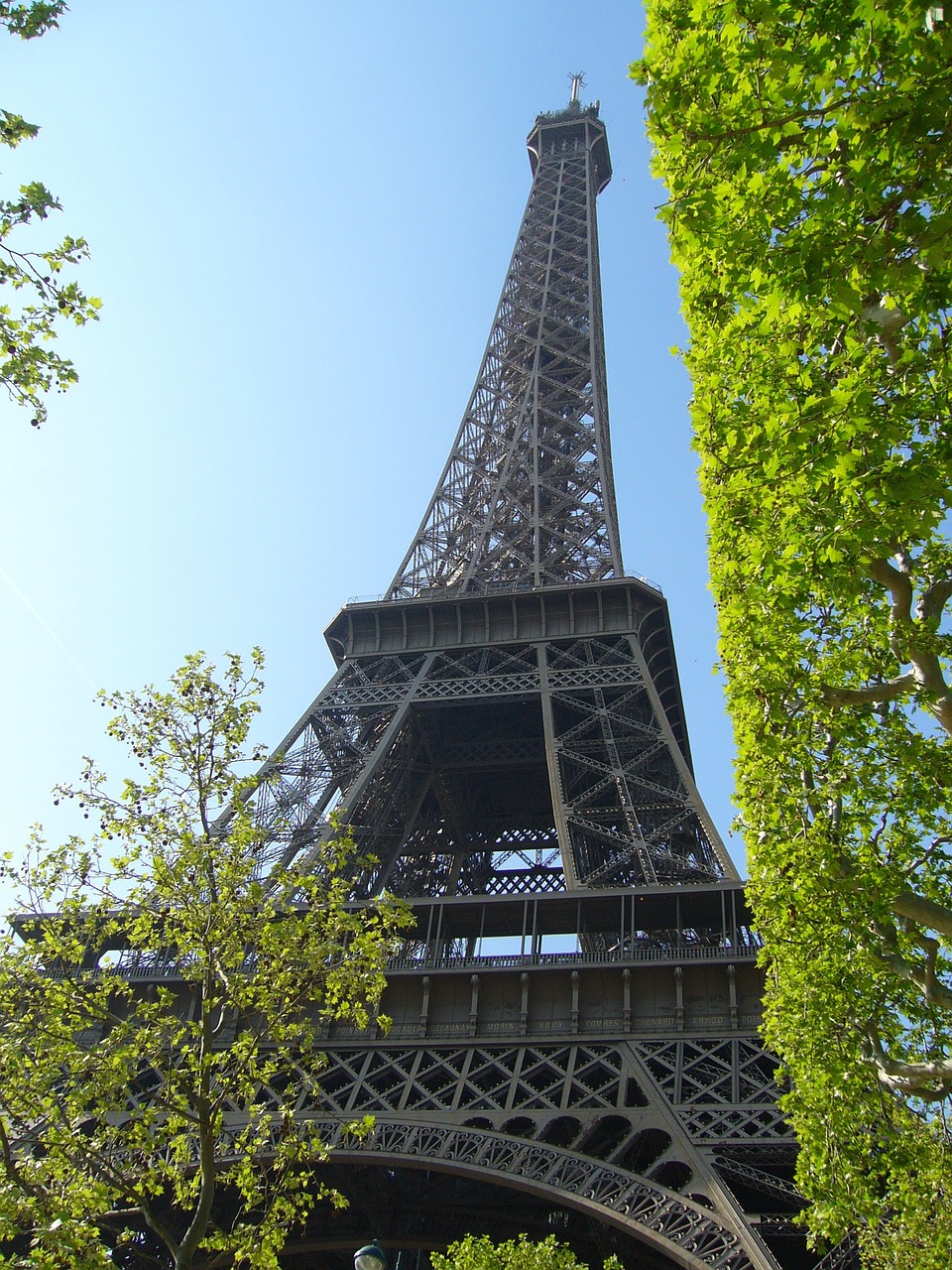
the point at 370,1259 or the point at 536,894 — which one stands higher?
the point at 536,894

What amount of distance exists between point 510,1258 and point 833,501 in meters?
13.5

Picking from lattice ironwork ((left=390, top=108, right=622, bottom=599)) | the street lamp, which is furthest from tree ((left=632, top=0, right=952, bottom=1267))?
lattice ironwork ((left=390, top=108, right=622, bottom=599))

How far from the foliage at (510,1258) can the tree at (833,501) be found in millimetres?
5259

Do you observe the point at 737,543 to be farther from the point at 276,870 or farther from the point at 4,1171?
the point at 4,1171

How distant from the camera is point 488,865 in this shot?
1483 inches

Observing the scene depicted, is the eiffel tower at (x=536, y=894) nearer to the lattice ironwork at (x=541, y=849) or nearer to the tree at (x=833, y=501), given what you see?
the lattice ironwork at (x=541, y=849)

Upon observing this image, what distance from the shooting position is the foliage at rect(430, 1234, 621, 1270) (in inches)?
629

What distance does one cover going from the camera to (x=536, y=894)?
23422 millimetres

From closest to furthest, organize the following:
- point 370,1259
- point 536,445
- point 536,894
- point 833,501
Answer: point 833,501 → point 370,1259 → point 536,894 → point 536,445

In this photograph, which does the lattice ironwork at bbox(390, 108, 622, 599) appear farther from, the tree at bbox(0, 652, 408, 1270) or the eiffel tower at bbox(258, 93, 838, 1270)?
the tree at bbox(0, 652, 408, 1270)

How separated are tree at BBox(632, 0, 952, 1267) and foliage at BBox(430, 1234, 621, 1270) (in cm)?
526

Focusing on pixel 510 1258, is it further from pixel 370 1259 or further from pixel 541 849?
pixel 541 849

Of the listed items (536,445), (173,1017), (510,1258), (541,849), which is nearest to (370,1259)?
(173,1017)

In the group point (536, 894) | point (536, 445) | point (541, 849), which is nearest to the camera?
point (536, 894)
